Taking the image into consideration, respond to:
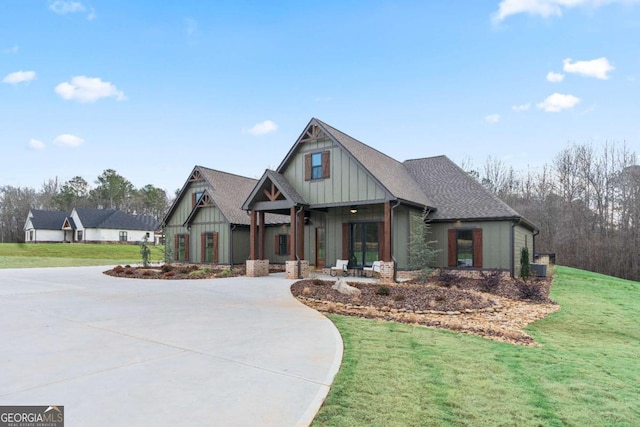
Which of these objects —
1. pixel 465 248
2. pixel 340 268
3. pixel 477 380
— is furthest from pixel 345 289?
pixel 465 248

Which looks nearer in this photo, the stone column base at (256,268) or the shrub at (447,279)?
the shrub at (447,279)

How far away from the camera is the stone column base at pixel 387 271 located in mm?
14217

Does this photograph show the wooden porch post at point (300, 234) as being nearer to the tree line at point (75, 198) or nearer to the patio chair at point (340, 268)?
the patio chair at point (340, 268)

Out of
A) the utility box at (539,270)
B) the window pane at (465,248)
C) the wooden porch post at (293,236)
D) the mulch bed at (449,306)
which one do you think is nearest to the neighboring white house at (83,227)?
the wooden porch post at (293,236)

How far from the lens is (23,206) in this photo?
61656mm

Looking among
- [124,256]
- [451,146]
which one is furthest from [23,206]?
[451,146]

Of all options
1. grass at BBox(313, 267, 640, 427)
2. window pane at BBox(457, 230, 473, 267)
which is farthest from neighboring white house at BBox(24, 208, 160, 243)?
grass at BBox(313, 267, 640, 427)

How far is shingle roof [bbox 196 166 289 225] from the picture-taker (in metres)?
21.9

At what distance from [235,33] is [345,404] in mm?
17978

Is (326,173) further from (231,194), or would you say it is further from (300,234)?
(231,194)

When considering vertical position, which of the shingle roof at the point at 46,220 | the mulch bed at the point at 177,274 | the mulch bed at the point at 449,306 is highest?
the shingle roof at the point at 46,220

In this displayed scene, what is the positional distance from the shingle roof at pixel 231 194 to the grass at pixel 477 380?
15.2 metres

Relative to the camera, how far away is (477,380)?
4379 millimetres

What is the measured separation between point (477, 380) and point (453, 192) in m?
14.9
